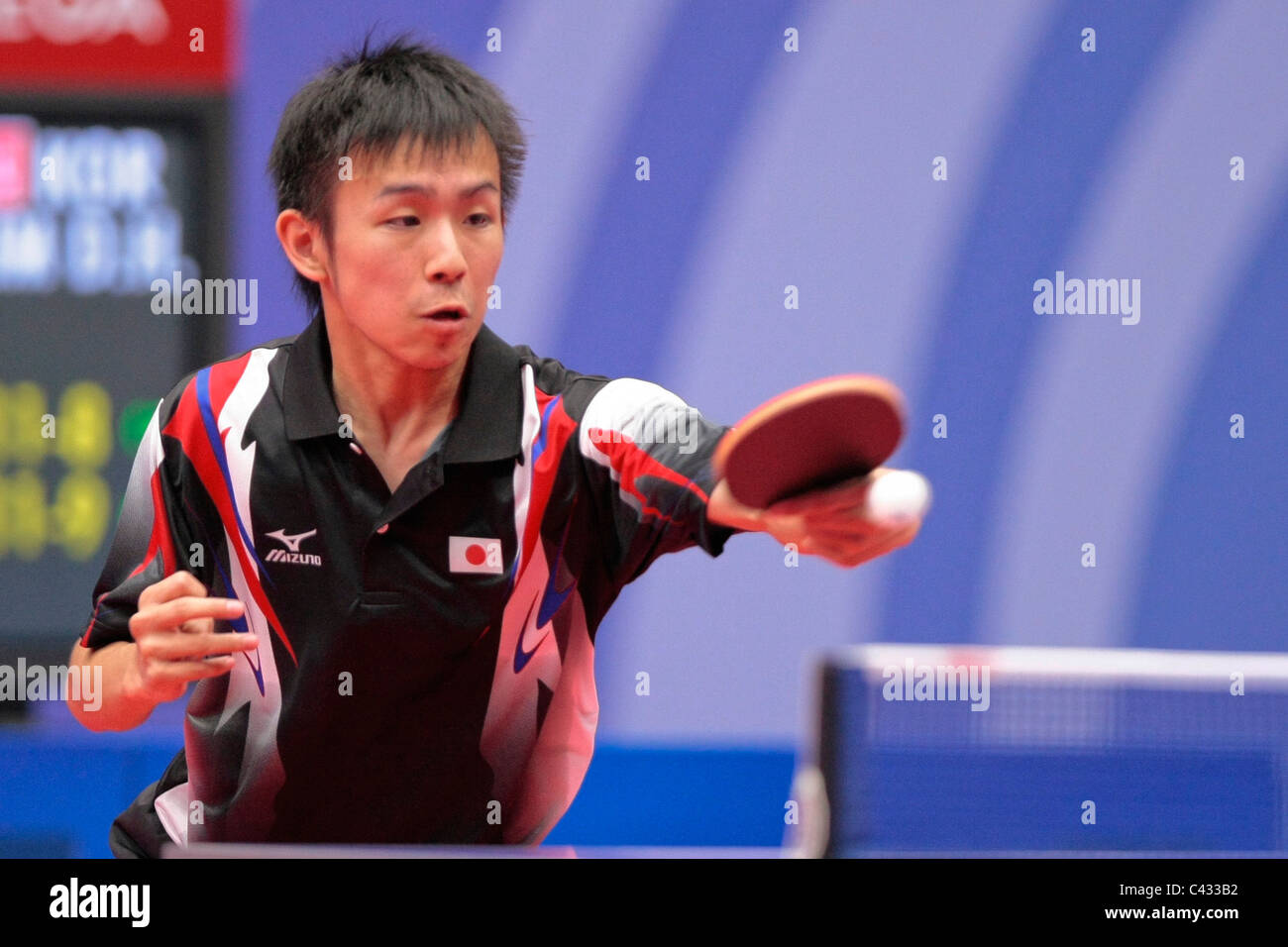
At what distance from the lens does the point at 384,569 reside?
7.20ft

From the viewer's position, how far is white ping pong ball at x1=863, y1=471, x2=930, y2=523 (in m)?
1.66

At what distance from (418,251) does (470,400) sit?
0.77 feet

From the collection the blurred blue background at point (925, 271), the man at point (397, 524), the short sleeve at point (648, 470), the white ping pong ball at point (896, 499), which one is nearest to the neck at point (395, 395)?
the man at point (397, 524)

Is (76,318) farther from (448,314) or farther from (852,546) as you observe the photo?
(852,546)

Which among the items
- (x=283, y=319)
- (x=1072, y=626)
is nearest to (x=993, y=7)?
(x=1072, y=626)

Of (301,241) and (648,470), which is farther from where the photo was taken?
(301,241)

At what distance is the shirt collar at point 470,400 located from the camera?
2213 millimetres

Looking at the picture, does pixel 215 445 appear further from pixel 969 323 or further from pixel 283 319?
pixel 969 323

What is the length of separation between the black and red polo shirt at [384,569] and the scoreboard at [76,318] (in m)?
1.58

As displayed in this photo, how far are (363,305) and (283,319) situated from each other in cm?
194

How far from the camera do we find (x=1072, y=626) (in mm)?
4340

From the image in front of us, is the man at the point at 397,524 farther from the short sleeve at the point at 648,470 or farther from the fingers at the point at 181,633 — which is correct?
the fingers at the point at 181,633

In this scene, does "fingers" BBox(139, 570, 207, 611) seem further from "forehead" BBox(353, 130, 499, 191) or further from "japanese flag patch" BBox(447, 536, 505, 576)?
"forehead" BBox(353, 130, 499, 191)

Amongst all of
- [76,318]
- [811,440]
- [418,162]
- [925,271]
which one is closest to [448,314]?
[418,162]
